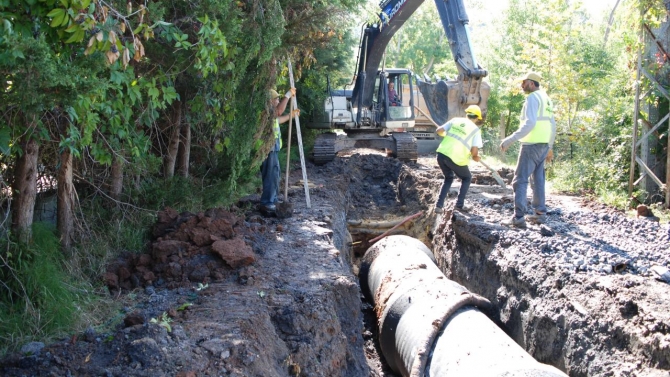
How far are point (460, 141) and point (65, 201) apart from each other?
561cm

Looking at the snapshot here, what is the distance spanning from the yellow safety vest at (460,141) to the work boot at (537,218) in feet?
4.08

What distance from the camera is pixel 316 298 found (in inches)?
214

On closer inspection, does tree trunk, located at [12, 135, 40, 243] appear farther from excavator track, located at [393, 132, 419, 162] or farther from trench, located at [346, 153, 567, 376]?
excavator track, located at [393, 132, 419, 162]

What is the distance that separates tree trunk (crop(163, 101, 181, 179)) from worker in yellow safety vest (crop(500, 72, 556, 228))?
408 cm

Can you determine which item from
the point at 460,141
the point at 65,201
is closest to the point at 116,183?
the point at 65,201

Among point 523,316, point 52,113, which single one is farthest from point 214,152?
point 523,316

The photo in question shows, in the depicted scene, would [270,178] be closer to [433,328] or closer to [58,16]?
[433,328]

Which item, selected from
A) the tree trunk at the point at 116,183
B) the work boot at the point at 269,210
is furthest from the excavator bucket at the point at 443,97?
the tree trunk at the point at 116,183

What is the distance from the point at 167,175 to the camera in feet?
23.7

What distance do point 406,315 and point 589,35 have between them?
19385 mm

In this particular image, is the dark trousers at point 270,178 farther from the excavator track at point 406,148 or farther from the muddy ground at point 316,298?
the excavator track at point 406,148

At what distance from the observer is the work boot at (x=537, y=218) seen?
8.35 meters

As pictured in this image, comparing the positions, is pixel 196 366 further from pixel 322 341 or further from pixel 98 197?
pixel 98 197

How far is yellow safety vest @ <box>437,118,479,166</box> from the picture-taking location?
8.87 metres
